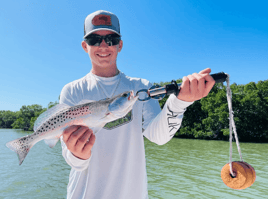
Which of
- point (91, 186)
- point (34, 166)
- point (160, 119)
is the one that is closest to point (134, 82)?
point (160, 119)

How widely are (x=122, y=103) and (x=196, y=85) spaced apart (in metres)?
0.65

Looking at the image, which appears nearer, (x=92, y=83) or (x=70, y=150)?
(x=70, y=150)

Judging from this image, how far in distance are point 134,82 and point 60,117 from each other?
1157 millimetres

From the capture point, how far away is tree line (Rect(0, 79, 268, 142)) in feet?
155

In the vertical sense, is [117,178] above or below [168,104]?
below

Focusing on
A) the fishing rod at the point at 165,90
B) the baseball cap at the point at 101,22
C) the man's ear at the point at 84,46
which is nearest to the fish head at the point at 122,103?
the fishing rod at the point at 165,90

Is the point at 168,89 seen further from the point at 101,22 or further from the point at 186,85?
the point at 101,22

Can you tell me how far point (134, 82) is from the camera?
2875 millimetres

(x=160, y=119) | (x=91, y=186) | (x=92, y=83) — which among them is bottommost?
(x=91, y=186)

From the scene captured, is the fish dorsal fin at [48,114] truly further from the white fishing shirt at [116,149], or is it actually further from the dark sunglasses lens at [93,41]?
the dark sunglasses lens at [93,41]

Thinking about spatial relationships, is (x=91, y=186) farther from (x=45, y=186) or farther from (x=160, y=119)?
(x=45, y=186)

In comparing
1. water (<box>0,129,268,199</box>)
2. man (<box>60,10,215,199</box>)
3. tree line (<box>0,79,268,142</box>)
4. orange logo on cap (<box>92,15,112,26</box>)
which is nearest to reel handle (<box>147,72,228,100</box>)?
man (<box>60,10,215,199</box>)

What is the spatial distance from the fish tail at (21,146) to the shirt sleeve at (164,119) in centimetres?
127

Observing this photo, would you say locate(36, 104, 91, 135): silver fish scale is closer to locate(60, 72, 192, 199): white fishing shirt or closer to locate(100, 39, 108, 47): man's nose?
locate(60, 72, 192, 199): white fishing shirt
